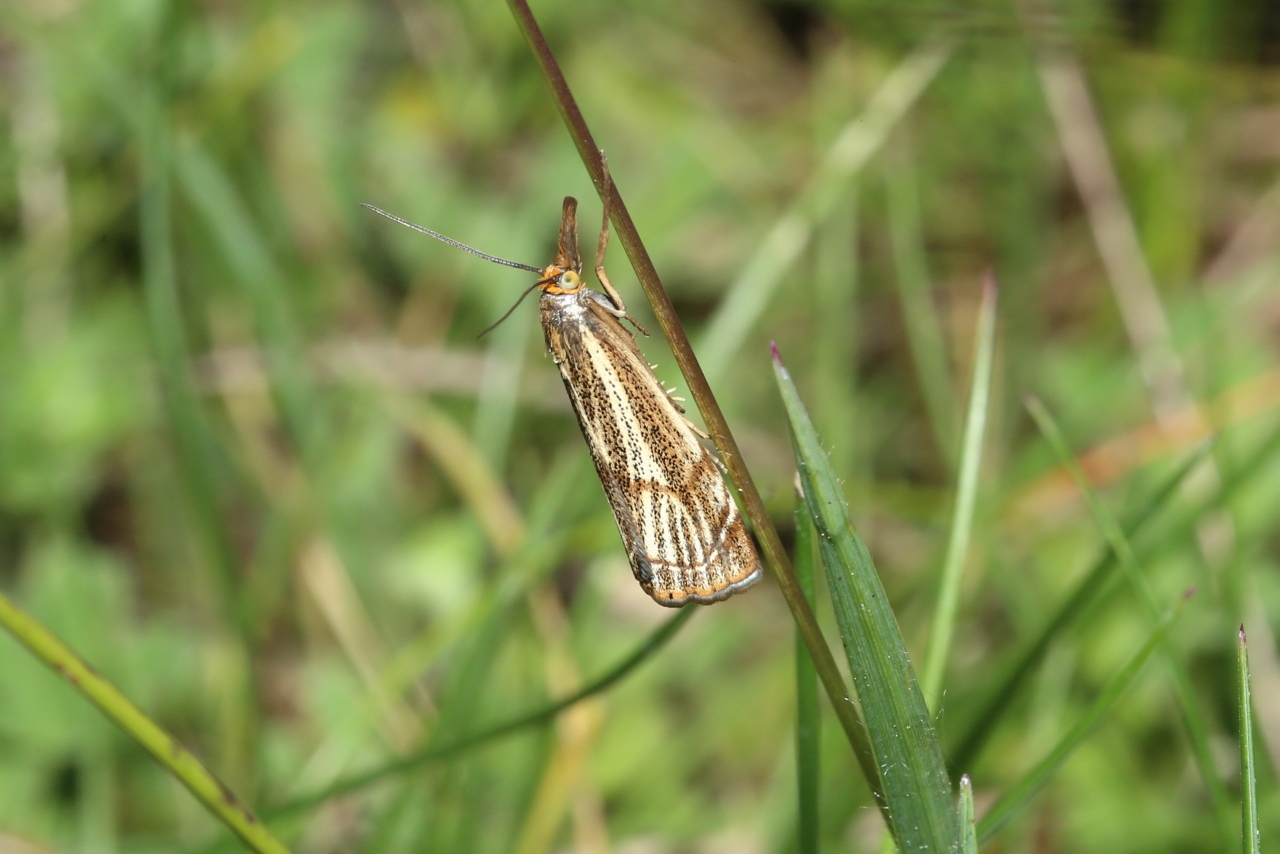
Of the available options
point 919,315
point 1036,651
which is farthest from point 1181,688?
point 919,315

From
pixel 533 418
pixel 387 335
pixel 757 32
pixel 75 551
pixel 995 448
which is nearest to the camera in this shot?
pixel 75 551

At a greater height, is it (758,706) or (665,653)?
(665,653)

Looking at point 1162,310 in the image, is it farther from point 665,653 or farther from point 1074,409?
point 665,653

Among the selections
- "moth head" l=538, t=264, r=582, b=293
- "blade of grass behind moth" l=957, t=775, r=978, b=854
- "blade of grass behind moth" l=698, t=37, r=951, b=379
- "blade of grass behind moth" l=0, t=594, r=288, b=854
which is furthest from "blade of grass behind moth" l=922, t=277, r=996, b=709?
"blade of grass behind moth" l=698, t=37, r=951, b=379

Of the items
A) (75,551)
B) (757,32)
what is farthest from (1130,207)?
(75,551)

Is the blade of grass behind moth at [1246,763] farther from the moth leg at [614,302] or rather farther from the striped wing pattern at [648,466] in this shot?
the moth leg at [614,302]

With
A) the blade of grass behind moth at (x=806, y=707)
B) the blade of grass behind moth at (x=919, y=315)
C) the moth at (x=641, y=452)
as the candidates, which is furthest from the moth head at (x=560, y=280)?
the blade of grass behind moth at (x=919, y=315)
